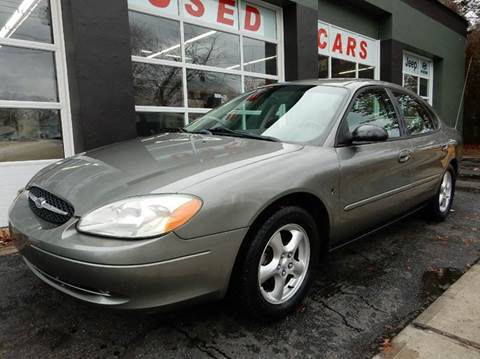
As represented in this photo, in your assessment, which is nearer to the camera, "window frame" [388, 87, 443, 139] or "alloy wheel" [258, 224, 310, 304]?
"alloy wheel" [258, 224, 310, 304]

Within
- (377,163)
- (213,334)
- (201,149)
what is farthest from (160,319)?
(377,163)

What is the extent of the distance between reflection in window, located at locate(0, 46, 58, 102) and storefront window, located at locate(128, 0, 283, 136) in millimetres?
1280

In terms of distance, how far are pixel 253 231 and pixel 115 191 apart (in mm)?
767

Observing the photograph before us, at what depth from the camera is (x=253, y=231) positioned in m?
2.06

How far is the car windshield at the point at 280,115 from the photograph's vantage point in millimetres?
2684

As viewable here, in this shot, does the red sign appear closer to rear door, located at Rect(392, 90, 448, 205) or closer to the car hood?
rear door, located at Rect(392, 90, 448, 205)

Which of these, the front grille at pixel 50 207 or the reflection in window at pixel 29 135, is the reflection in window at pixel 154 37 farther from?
the front grille at pixel 50 207

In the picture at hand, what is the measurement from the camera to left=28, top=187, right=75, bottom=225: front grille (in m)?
1.93

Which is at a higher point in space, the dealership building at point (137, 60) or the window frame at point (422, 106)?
the dealership building at point (137, 60)

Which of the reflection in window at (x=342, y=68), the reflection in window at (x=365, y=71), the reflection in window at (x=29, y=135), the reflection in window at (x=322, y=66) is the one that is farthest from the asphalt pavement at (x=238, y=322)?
the reflection in window at (x=365, y=71)

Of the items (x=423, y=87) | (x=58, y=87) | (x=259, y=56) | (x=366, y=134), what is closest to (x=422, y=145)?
(x=366, y=134)

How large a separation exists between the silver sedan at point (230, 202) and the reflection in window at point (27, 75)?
99.4 inches

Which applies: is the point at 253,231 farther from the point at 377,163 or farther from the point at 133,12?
the point at 133,12

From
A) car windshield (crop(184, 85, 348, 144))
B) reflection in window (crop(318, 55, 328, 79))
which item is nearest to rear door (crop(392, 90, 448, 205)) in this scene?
car windshield (crop(184, 85, 348, 144))
